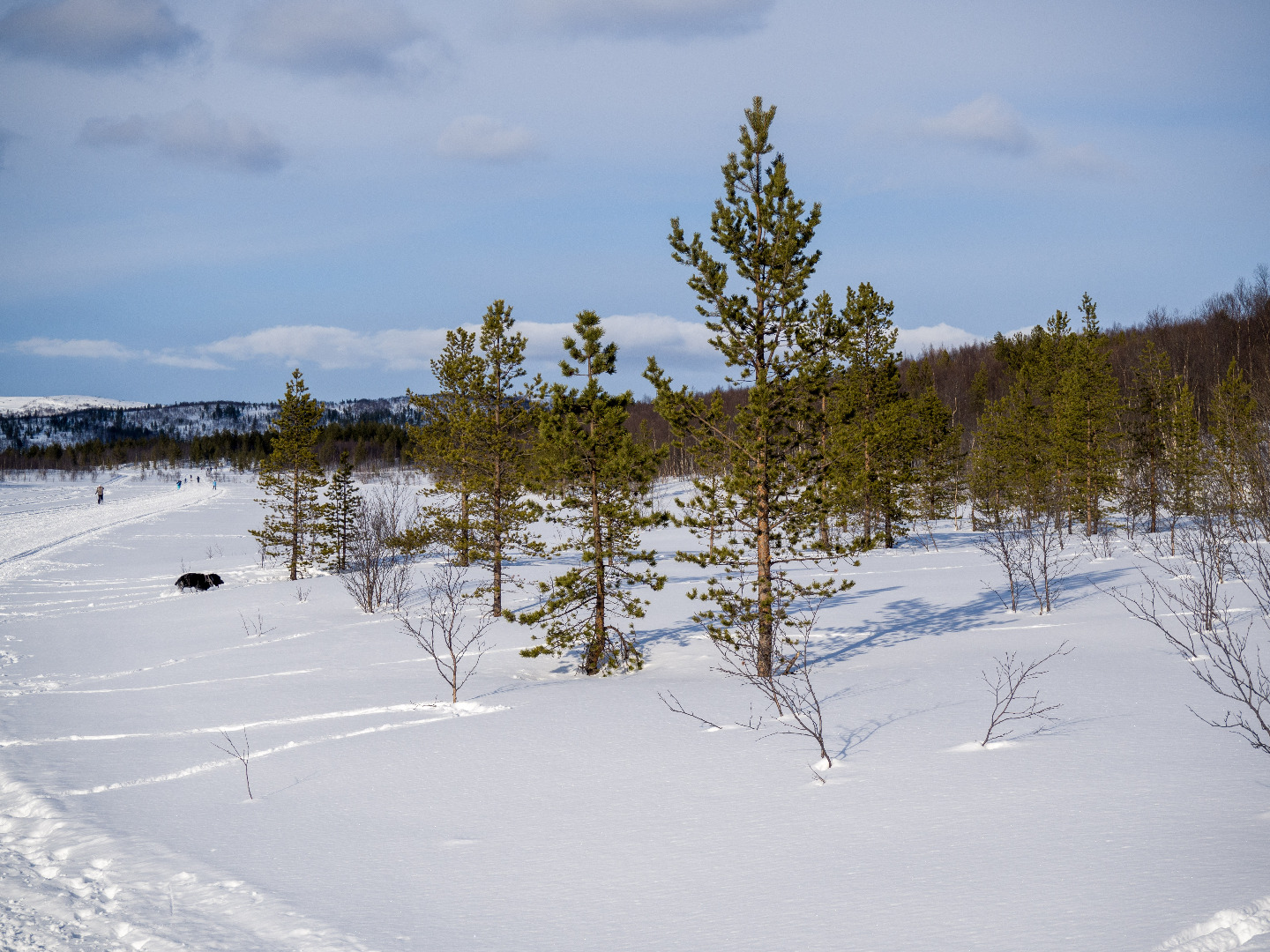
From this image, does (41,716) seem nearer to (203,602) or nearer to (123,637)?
(123,637)

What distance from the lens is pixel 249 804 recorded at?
25.5 feet

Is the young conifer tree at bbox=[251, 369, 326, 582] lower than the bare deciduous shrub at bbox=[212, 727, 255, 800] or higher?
higher

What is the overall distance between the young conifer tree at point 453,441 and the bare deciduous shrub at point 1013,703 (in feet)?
43.8

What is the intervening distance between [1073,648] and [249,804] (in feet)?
38.3

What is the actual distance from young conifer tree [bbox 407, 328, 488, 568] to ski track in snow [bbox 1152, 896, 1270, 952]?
17.4 m

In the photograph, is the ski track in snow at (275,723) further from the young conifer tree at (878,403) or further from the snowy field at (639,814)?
the young conifer tree at (878,403)

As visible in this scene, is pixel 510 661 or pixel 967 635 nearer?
pixel 967 635

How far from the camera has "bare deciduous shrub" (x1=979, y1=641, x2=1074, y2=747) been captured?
26.8ft

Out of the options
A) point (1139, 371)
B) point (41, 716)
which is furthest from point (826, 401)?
point (41, 716)

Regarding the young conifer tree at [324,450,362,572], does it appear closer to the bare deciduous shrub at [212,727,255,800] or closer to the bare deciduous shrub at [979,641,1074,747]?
the bare deciduous shrub at [212,727,255,800]

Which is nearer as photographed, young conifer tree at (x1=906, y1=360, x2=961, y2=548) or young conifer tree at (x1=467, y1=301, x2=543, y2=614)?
young conifer tree at (x1=467, y1=301, x2=543, y2=614)

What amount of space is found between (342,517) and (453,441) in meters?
10.2

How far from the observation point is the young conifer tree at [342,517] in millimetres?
33625

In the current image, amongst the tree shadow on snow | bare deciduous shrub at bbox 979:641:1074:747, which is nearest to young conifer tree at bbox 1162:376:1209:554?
the tree shadow on snow
